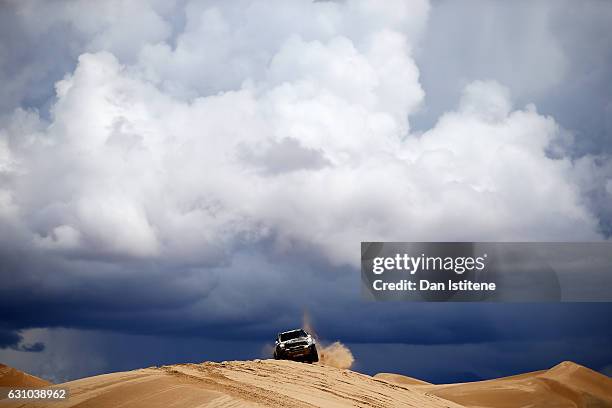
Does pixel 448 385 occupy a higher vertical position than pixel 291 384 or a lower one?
higher

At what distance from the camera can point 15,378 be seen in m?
55.4

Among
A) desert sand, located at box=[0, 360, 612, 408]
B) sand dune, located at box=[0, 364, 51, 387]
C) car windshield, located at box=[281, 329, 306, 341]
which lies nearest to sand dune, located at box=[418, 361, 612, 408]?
desert sand, located at box=[0, 360, 612, 408]

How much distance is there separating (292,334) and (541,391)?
25684 millimetres

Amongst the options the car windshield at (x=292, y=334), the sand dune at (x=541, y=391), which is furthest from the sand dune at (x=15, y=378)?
the sand dune at (x=541, y=391)

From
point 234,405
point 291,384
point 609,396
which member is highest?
point 609,396

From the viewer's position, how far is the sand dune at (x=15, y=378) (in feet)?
174

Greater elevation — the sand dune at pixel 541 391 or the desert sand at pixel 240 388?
the sand dune at pixel 541 391

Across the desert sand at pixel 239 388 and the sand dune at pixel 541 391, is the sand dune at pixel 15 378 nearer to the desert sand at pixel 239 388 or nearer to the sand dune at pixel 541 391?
the desert sand at pixel 239 388

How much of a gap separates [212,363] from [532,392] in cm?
3164

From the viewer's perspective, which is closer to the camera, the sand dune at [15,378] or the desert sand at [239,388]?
the desert sand at [239,388]

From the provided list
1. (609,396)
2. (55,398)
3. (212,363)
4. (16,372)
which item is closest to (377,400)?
(212,363)

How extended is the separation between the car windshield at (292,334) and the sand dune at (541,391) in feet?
58.0

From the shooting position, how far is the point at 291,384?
27953mm

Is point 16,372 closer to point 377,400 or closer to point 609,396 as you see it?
point 377,400
